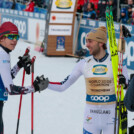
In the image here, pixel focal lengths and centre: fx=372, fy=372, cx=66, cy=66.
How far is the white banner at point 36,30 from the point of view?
60.5ft

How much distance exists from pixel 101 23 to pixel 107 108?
9.97 metres

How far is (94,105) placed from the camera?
14.8ft

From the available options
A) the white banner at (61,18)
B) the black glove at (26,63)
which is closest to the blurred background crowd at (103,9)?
the white banner at (61,18)

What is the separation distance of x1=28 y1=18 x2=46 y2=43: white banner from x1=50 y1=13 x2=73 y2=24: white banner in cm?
269

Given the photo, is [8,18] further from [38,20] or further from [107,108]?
[107,108]

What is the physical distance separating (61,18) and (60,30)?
511 mm

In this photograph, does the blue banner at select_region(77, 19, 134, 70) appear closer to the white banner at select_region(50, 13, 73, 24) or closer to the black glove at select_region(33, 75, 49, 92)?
the white banner at select_region(50, 13, 73, 24)

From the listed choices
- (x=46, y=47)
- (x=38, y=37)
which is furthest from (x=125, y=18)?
(x=38, y=37)

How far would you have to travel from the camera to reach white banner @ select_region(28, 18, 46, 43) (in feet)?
60.5

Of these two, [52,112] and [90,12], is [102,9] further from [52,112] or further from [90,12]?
[52,112]

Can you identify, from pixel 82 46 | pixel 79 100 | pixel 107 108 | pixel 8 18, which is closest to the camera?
pixel 107 108

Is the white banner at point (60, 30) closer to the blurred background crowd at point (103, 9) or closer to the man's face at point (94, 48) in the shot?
the blurred background crowd at point (103, 9)

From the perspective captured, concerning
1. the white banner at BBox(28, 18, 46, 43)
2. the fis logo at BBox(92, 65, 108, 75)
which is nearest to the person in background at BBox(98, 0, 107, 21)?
the white banner at BBox(28, 18, 46, 43)

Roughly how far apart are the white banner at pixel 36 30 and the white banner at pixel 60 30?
258cm
